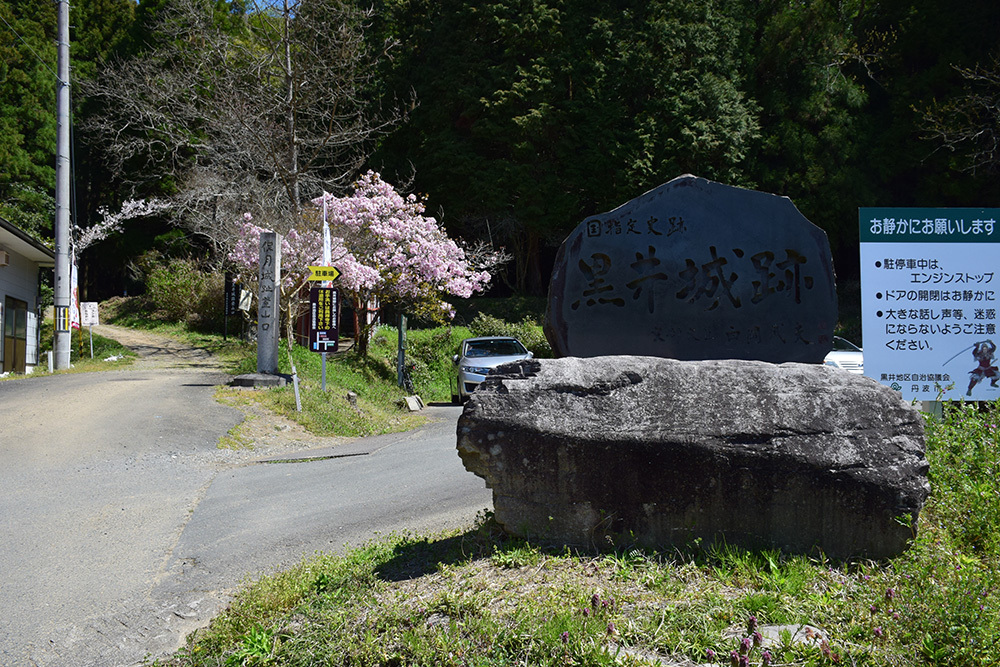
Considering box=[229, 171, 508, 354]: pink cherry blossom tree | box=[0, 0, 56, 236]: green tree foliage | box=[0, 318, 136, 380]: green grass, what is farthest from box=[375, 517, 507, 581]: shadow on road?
box=[0, 0, 56, 236]: green tree foliage

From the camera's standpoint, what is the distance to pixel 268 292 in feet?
44.9

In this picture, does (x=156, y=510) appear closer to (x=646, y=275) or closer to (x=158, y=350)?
(x=646, y=275)

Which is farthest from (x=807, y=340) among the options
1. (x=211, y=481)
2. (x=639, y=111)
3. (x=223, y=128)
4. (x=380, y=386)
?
(x=639, y=111)

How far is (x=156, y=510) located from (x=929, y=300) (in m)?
7.18

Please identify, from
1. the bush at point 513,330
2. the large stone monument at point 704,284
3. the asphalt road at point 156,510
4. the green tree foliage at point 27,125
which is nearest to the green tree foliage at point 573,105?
the bush at point 513,330

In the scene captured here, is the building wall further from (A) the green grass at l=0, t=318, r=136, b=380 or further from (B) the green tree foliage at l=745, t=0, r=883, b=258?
(B) the green tree foliage at l=745, t=0, r=883, b=258

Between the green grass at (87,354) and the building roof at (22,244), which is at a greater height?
the building roof at (22,244)

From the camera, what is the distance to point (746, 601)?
3592 millimetres

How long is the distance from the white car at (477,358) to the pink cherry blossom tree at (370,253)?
8.87 ft

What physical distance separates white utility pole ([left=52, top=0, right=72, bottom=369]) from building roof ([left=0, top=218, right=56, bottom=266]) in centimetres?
93

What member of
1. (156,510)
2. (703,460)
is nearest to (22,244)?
(156,510)

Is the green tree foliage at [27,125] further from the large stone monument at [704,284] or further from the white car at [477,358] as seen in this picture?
the large stone monument at [704,284]

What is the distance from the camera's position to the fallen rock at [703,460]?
4.04 meters

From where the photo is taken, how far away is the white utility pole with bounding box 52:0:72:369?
17797 millimetres
